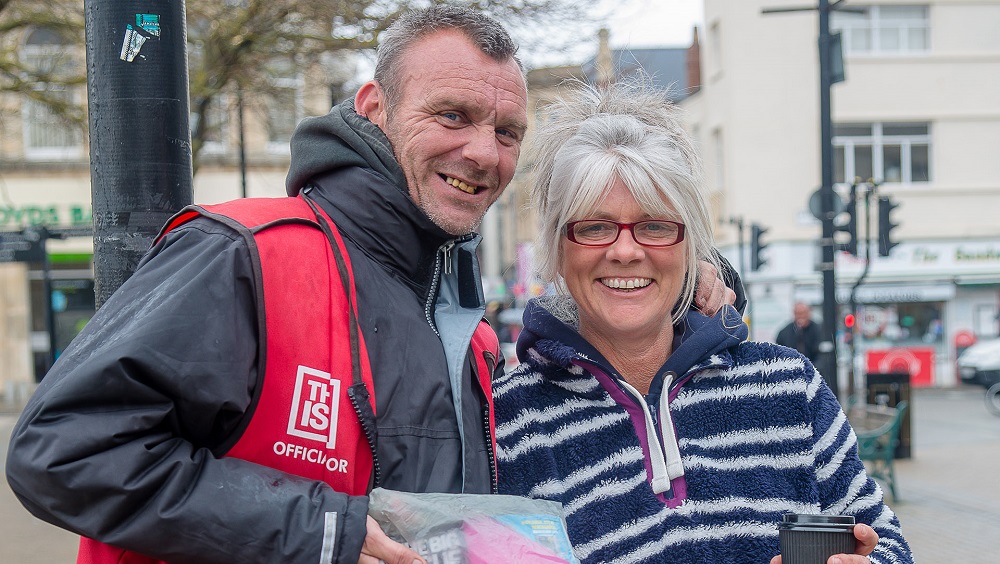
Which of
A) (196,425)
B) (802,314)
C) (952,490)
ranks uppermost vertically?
(196,425)

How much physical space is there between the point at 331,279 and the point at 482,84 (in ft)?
1.98

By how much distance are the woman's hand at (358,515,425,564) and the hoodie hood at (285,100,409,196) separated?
75 centimetres

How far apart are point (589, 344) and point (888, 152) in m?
22.1

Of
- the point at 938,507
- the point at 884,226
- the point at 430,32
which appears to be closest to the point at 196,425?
the point at 430,32

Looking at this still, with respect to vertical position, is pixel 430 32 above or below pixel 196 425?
above

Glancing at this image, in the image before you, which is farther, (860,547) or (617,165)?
(617,165)

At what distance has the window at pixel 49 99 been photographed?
412 inches

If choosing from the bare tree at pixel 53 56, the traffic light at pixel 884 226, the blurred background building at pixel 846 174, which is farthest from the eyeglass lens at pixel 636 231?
the blurred background building at pixel 846 174

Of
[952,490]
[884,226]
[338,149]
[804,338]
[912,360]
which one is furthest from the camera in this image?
[912,360]

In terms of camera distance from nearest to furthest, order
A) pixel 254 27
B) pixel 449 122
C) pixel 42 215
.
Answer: pixel 449 122
pixel 254 27
pixel 42 215

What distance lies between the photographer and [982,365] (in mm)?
19344

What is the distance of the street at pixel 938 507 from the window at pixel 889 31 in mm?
11093

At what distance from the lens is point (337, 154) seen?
1.93m

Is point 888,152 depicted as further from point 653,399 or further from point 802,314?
point 653,399
